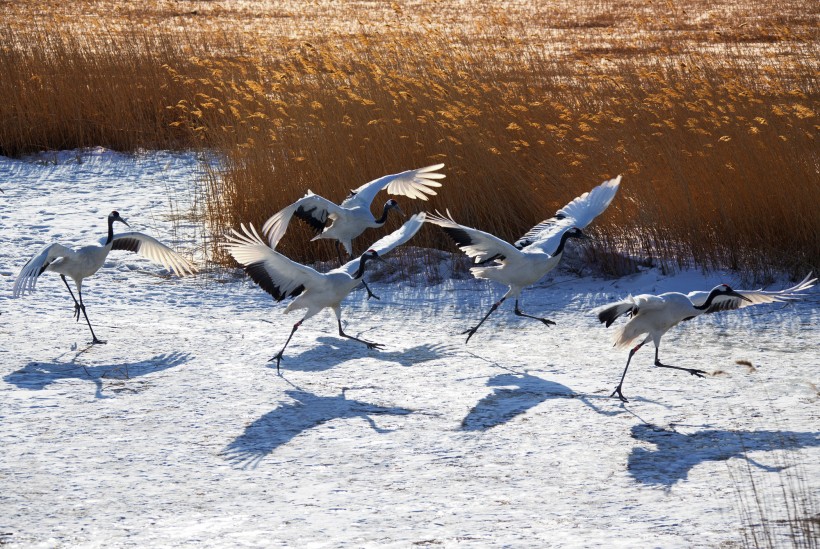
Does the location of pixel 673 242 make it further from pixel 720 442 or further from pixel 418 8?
pixel 418 8

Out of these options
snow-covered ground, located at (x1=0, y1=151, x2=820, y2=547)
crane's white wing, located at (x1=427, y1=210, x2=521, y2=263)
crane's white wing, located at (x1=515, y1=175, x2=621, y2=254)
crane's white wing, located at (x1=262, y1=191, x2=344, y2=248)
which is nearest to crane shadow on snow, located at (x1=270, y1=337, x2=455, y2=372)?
→ snow-covered ground, located at (x1=0, y1=151, x2=820, y2=547)

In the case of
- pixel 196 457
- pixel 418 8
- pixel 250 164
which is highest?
pixel 418 8

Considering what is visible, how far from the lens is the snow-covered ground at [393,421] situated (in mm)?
4055

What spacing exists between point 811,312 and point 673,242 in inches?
49.7

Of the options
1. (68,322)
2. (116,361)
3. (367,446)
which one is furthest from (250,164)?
(367,446)

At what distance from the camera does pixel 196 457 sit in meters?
4.73

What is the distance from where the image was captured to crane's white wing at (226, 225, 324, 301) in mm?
6055

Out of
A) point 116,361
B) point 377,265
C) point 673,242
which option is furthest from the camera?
point 377,265

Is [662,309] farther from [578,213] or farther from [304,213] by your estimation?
[304,213]

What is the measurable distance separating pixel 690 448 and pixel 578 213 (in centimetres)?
278

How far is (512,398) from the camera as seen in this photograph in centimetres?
556

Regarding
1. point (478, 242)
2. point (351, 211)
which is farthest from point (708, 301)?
point (351, 211)

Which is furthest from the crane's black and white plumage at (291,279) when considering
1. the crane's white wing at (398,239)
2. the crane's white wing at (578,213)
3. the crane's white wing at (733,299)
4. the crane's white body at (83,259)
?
the crane's white wing at (733,299)

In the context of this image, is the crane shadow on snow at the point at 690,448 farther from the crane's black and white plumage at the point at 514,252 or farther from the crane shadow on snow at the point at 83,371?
the crane shadow on snow at the point at 83,371
